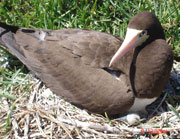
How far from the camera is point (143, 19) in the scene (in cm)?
277

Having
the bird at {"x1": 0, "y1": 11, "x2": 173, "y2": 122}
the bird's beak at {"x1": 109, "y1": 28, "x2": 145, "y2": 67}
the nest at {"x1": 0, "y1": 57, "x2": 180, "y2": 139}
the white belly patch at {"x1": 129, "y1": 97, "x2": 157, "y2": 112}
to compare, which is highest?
the bird's beak at {"x1": 109, "y1": 28, "x2": 145, "y2": 67}

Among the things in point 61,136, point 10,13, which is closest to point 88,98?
point 61,136

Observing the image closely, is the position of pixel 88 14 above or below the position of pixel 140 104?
above

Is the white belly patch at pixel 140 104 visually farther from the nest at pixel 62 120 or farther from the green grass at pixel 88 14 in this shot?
the green grass at pixel 88 14

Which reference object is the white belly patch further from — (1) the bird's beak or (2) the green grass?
(2) the green grass

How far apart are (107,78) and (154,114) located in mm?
749

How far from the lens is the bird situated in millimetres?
2871

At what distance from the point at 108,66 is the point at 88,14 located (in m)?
1.37

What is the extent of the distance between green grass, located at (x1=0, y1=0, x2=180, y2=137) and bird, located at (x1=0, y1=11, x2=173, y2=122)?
0.69 m

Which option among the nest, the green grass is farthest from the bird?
the green grass

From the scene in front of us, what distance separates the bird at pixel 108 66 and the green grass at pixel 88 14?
69cm

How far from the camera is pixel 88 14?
162 inches

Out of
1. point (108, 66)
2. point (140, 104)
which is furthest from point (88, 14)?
point (140, 104)

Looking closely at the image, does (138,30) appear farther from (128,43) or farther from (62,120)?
(62,120)
